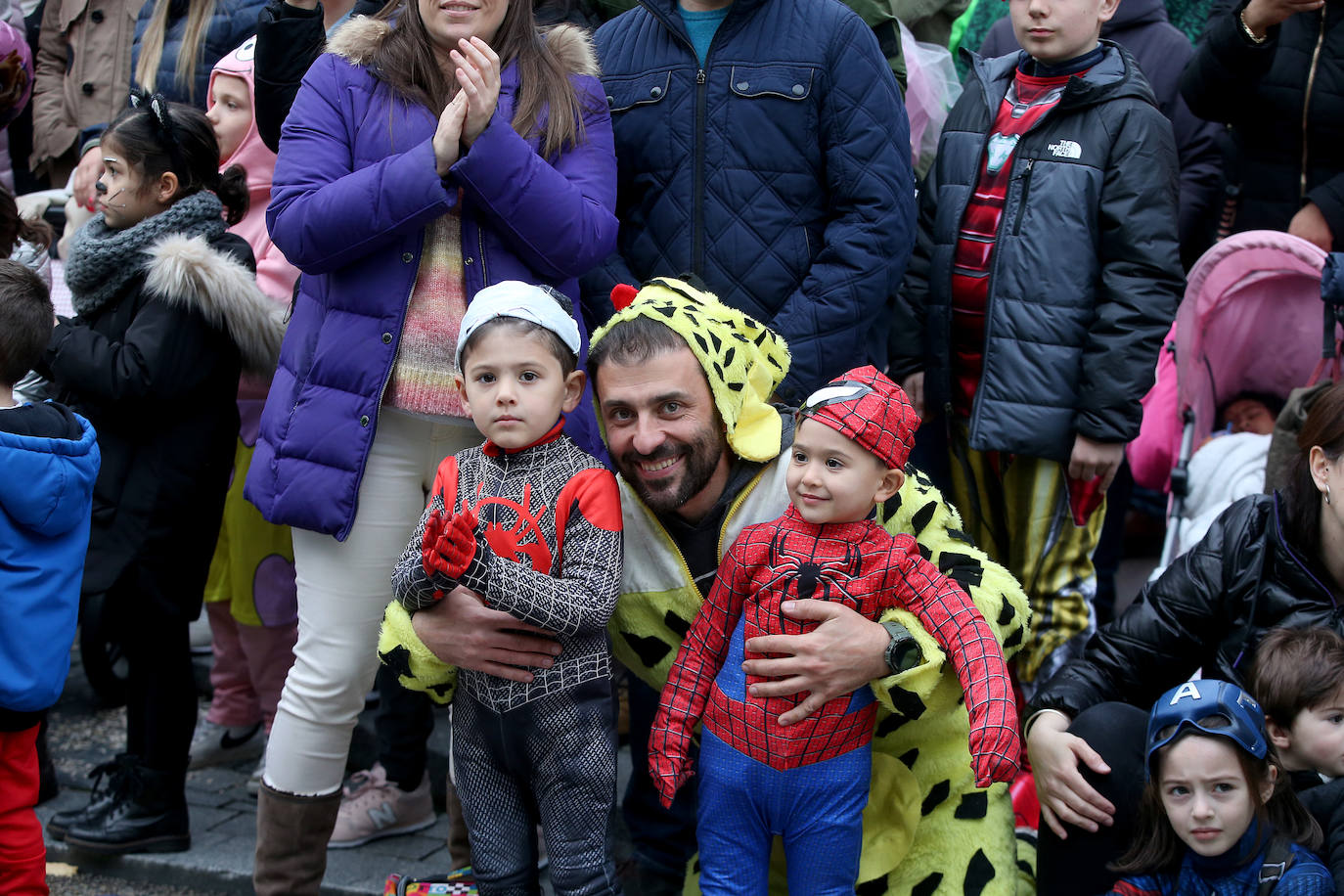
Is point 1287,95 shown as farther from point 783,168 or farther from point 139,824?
point 139,824

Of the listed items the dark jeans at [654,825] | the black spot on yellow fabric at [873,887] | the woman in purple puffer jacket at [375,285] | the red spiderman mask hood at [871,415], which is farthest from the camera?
the dark jeans at [654,825]

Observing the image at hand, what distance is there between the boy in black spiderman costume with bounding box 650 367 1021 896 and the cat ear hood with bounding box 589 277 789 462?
8.4 inches

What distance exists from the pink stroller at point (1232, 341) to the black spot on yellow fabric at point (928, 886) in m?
1.51

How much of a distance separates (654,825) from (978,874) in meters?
1.00

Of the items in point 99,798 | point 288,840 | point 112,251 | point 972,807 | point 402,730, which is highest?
point 112,251

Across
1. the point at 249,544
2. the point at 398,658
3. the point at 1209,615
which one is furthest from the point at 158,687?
the point at 1209,615

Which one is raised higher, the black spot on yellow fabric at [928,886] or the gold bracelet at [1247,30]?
the gold bracelet at [1247,30]

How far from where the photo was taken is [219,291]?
3.86 meters

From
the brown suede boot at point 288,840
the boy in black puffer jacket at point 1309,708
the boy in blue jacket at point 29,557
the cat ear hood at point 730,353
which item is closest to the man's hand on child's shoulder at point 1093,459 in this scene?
the boy in black puffer jacket at point 1309,708

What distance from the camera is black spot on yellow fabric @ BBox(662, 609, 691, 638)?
3066mm

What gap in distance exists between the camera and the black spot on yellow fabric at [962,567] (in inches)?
114

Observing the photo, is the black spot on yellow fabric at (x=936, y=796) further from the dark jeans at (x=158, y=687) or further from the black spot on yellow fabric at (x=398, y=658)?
the dark jeans at (x=158, y=687)

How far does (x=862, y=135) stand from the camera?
3.56 meters

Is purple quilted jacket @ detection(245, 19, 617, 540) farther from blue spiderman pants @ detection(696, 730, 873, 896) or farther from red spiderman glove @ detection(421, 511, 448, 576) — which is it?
blue spiderman pants @ detection(696, 730, 873, 896)
